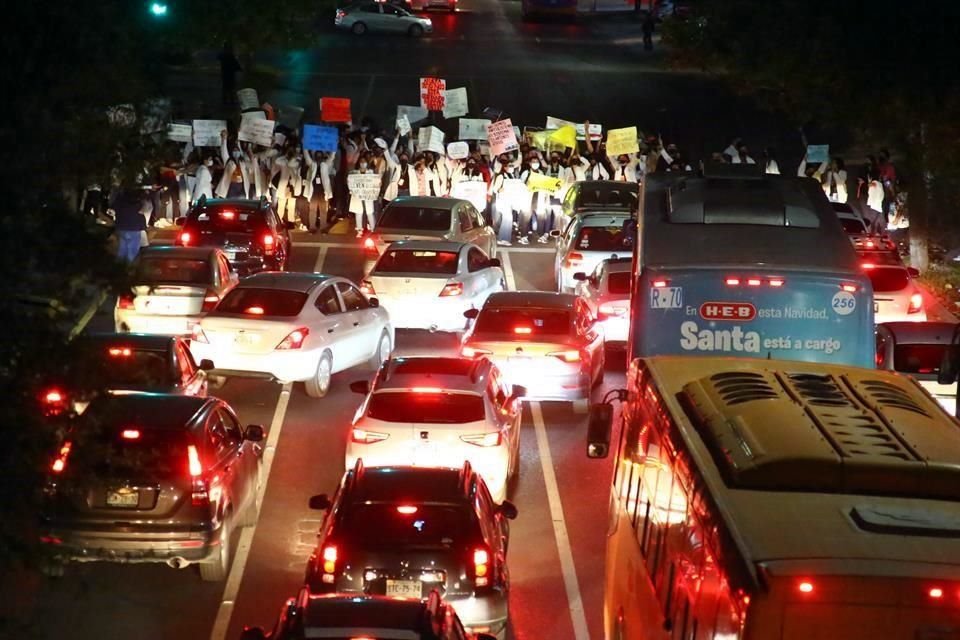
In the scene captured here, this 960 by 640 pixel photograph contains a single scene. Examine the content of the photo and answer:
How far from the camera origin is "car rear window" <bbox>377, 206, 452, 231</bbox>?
27.1 metres

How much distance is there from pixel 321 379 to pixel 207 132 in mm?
12797

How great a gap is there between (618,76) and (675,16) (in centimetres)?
1780

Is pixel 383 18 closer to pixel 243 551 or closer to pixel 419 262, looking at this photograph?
pixel 419 262

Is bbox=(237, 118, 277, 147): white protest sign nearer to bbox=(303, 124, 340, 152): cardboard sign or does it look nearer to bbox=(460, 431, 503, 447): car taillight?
bbox=(303, 124, 340, 152): cardboard sign

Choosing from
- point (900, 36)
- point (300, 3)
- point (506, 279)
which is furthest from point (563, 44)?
point (900, 36)

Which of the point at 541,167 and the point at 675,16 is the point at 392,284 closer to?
the point at 541,167

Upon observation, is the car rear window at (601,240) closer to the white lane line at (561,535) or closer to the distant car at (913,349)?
the white lane line at (561,535)

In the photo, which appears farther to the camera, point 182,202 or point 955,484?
point 182,202

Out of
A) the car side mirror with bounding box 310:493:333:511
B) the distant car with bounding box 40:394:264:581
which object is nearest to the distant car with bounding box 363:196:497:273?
the distant car with bounding box 40:394:264:581

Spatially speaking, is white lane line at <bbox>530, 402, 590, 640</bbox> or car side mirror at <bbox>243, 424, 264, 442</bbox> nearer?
A: white lane line at <bbox>530, 402, 590, 640</bbox>

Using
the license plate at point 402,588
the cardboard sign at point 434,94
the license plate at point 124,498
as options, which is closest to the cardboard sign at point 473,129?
the cardboard sign at point 434,94

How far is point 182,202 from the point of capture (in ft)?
105

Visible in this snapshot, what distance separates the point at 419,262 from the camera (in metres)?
23.9

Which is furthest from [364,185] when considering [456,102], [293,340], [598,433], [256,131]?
[598,433]
